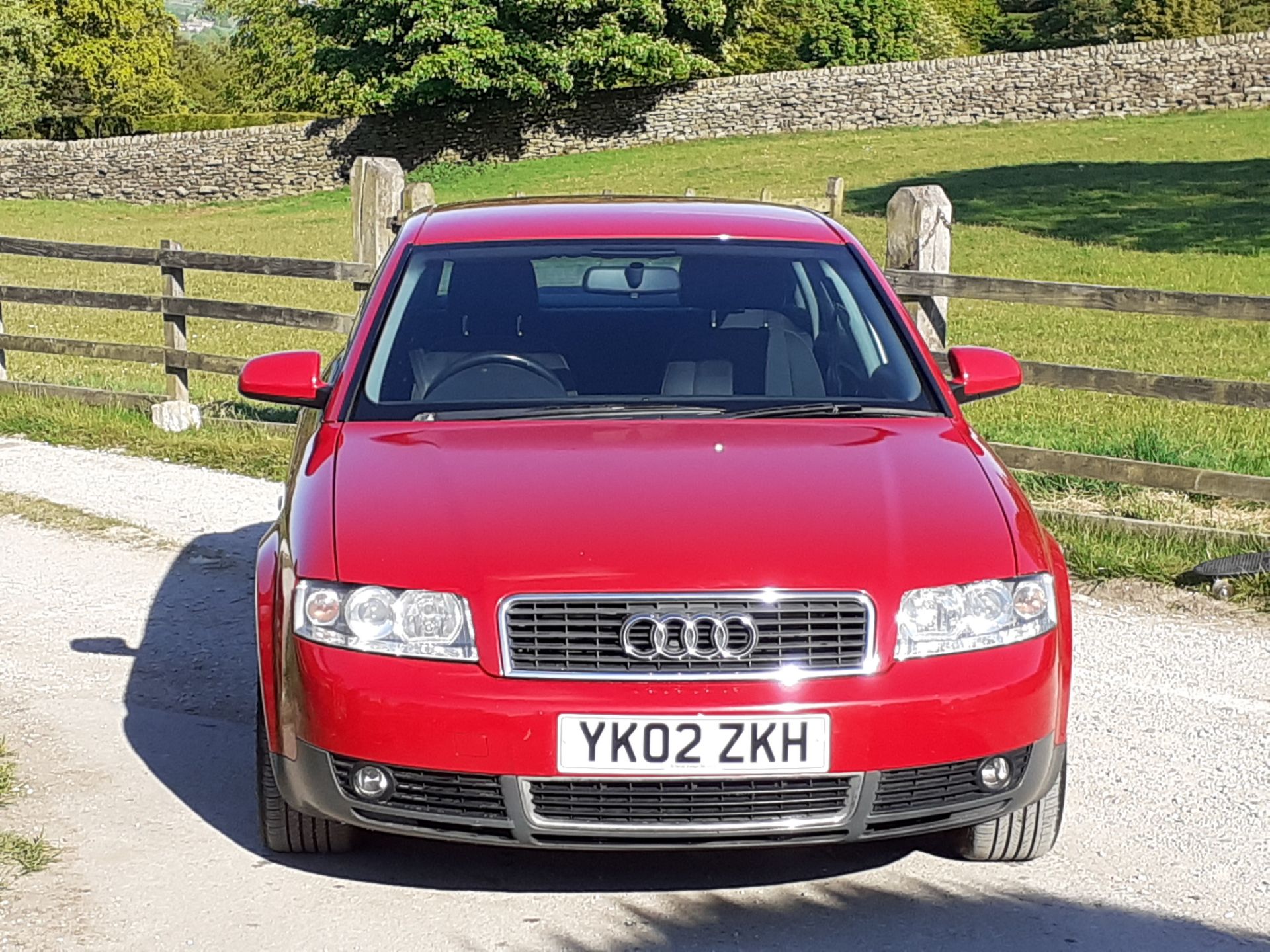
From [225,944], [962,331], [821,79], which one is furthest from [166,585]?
[821,79]

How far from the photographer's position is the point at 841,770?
3.64m

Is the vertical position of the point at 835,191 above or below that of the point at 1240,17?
below

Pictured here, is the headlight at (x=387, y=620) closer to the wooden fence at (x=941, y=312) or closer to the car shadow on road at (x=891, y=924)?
the car shadow on road at (x=891, y=924)

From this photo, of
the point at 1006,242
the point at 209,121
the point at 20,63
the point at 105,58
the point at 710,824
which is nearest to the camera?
the point at 710,824

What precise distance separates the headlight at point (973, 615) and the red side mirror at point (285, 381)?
196 cm

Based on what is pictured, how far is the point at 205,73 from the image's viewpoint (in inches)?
4220

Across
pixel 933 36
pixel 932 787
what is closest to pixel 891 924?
pixel 932 787

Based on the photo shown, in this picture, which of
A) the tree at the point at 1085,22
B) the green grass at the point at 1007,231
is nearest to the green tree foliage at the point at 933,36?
the tree at the point at 1085,22

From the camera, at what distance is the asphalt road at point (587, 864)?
12.3 feet

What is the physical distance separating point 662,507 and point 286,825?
46.2 inches

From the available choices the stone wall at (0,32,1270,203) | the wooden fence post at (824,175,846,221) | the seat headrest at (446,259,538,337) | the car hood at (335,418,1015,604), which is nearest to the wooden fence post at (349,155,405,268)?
the seat headrest at (446,259,538,337)

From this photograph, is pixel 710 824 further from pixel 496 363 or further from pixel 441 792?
pixel 496 363

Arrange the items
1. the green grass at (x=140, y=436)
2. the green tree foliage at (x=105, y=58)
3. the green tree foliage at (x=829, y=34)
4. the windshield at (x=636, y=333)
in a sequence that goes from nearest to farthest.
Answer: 1. the windshield at (x=636, y=333)
2. the green grass at (x=140, y=436)
3. the green tree foliage at (x=829, y=34)
4. the green tree foliage at (x=105, y=58)

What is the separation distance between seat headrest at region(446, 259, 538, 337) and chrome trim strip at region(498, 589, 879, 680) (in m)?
1.56
